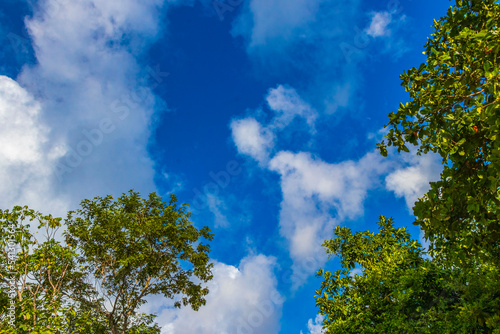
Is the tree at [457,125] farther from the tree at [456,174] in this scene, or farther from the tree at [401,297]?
the tree at [401,297]

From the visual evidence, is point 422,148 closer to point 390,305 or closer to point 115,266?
point 390,305

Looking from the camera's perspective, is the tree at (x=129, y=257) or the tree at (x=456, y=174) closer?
the tree at (x=456, y=174)

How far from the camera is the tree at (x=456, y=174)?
5230 mm

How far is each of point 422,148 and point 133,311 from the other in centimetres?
2017

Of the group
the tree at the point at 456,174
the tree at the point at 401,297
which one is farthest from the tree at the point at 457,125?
the tree at the point at 401,297

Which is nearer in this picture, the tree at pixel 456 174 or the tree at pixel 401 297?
the tree at pixel 456 174

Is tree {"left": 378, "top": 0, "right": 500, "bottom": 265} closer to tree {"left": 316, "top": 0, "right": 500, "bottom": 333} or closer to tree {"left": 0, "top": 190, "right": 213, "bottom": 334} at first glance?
tree {"left": 316, "top": 0, "right": 500, "bottom": 333}

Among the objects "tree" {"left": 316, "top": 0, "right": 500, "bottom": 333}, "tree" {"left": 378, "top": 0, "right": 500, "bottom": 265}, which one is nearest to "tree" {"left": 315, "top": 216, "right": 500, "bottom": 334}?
"tree" {"left": 316, "top": 0, "right": 500, "bottom": 333}

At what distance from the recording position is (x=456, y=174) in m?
6.16

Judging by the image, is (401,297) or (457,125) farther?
(401,297)

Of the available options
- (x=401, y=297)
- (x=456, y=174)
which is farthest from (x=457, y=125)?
(x=401, y=297)

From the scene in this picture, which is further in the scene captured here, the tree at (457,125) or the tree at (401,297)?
the tree at (401,297)

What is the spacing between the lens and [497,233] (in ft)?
20.6

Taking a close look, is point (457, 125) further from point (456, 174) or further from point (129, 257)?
point (129, 257)
